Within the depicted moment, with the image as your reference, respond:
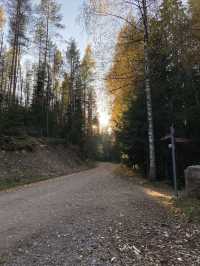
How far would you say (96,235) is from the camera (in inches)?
145

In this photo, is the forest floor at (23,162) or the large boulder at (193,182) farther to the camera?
the forest floor at (23,162)

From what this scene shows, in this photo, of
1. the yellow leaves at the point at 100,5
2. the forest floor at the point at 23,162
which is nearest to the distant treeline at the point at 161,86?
the yellow leaves at the point at 100,5

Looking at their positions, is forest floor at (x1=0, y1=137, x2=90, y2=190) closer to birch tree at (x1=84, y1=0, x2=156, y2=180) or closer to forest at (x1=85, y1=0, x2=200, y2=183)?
forest at (x1=85, y1=0, x2=200, y2=183)

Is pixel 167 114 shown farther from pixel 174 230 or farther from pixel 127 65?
pixel 174 230

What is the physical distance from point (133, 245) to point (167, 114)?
9.39 m

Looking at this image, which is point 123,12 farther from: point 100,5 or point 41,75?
point 41,75

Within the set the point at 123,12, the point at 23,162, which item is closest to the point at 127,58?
the point at 123,12

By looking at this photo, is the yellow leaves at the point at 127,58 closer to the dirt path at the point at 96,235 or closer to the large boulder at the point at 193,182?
the large boulder at the point at 193,182

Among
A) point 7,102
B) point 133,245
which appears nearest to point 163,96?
point 133,245

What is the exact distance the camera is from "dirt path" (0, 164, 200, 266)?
2967 mm

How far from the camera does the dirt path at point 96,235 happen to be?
9.73 ft

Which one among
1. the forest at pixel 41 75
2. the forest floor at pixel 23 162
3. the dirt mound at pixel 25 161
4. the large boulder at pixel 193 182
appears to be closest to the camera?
the large boulder at pixel 193 182

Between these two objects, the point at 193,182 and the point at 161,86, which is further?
the point at 161,86

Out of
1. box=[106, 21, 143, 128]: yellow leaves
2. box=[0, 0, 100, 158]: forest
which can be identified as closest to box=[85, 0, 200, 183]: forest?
box=[106, 21, 143, 128]: yellow leaves
